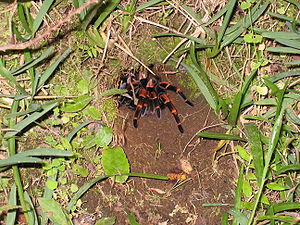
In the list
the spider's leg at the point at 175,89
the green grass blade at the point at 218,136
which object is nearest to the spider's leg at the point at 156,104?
the spider's leg at the point at 175,89

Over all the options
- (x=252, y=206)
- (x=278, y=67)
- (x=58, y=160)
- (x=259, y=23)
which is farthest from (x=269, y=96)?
(x=58, y=160)

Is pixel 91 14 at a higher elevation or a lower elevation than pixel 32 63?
higher

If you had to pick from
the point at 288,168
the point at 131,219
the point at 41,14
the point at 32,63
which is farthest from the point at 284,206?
the point at 41,14

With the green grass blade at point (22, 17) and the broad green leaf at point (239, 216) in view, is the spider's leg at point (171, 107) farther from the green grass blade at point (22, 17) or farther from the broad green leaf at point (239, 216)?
the green grass blade at point (22, 17)

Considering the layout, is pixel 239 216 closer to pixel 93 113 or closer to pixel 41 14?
pixel 93 113

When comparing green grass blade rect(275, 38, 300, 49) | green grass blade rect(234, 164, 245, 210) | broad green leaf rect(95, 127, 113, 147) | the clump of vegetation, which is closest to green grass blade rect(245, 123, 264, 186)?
the clump of vegetation

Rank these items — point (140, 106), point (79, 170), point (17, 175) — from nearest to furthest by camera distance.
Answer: point (17, 175), point (79, 170), point (140, 106)

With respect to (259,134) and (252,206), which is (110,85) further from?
(252,206)
